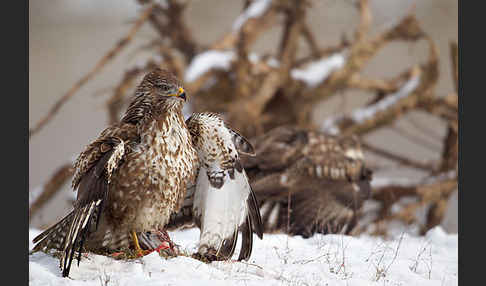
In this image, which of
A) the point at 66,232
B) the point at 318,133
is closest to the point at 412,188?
the point at 318,133

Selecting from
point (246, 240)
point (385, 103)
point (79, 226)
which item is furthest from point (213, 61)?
point (79, 226)

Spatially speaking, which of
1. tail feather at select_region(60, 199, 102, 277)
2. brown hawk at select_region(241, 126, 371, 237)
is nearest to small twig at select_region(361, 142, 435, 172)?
brown hawk at select_region(241, 126, 371, 237)

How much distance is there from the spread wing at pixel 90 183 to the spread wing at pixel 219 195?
55 centimetres

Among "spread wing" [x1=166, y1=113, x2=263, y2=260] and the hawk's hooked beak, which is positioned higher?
the hawk's hooked beak

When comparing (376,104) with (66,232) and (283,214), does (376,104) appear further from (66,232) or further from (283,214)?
(66,232)

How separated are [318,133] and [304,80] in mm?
4534

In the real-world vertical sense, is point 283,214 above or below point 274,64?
below

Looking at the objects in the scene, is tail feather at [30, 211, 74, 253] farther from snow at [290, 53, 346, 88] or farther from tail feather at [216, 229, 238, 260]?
snow at [290, 53, 346, 88]

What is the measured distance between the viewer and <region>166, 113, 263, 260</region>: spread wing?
12.9 feet

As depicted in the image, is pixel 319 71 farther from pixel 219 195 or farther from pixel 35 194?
pixel 219 195

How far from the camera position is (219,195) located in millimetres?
4035

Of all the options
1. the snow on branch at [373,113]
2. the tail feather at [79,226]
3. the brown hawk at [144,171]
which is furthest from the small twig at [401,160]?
the tail feather at [79,226]

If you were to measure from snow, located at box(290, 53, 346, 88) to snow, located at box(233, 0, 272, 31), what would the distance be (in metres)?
1.46

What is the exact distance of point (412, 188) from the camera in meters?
11.5
